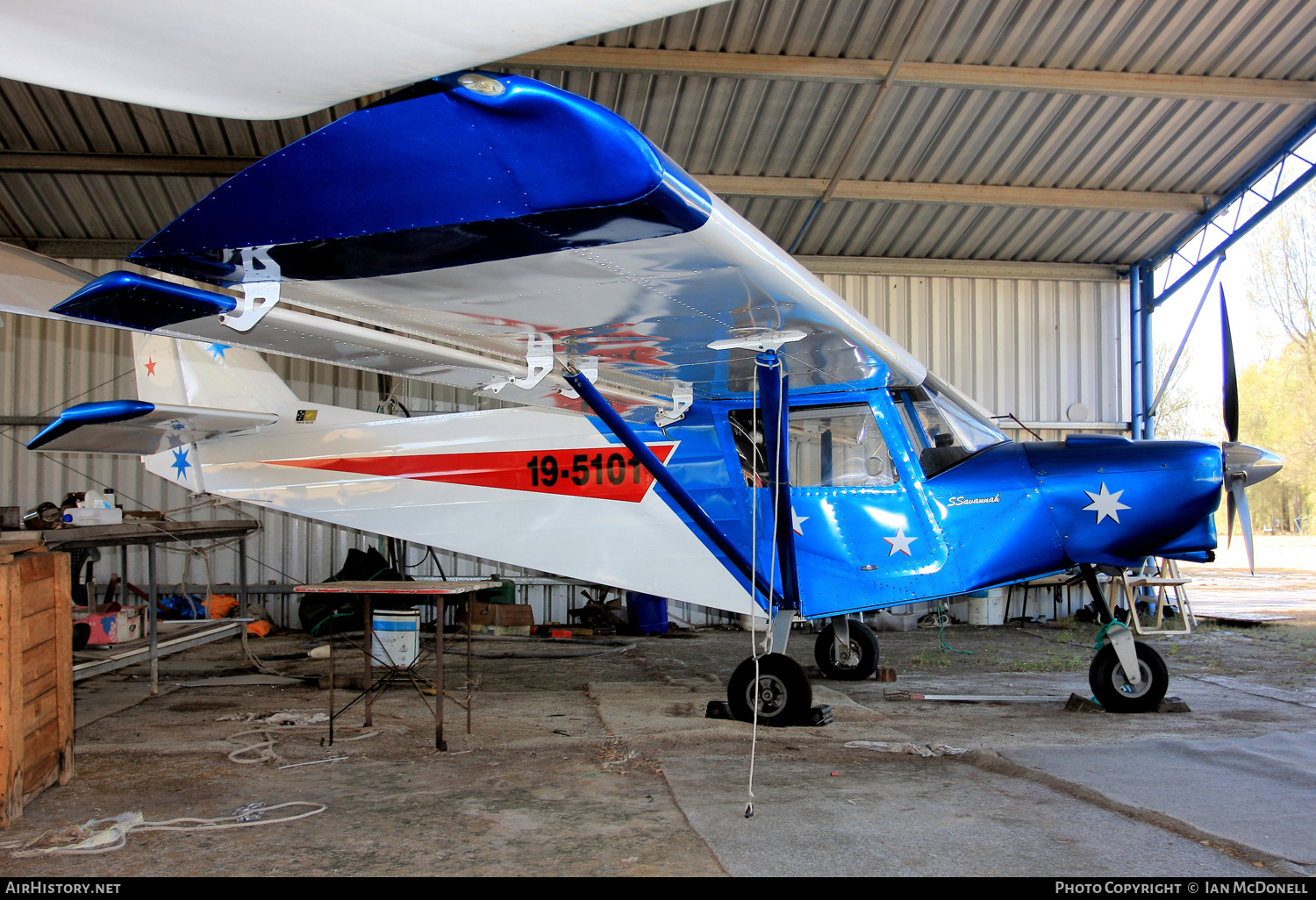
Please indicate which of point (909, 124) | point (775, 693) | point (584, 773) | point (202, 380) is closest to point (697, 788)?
point (584, 773)

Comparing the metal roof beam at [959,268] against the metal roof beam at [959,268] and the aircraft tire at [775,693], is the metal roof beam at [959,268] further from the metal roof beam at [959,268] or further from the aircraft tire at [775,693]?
the aircraft tire at [775,693]

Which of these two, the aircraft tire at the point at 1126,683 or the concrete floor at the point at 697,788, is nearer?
the concrete floor at the point at 697,788

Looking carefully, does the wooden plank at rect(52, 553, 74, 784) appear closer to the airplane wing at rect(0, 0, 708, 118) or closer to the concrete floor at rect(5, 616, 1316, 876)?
the concrete floor at rect(5, 616, 1316, 876)

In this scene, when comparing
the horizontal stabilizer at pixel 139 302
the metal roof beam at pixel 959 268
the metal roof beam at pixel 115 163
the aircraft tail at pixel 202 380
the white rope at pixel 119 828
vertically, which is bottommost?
the white rope at pixel 119 828

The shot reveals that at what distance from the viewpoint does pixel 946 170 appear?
39.5 feet

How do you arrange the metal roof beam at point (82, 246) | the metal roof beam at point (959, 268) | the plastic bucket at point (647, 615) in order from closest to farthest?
the plastic bucket at point (647, 615), the metal roof beam at point (82, 246), the metal roof beam at point (959, 268)

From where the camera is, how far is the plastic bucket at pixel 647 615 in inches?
451

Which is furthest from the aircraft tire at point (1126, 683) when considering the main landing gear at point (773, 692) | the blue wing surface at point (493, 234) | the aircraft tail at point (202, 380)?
the aircraft tail at point (202, 380)

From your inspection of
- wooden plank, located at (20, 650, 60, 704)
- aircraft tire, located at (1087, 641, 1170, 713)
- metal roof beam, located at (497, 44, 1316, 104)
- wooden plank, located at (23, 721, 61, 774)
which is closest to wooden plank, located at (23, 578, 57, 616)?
wooden plank, located at (20, 650, 60, 704)

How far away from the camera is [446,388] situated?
13.1 m

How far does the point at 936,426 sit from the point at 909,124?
7062 mm

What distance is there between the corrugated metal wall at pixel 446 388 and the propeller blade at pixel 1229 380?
25.6 ft
